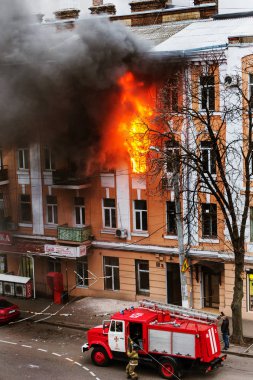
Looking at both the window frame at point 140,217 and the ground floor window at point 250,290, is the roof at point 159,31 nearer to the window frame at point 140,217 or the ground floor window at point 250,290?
the window frame at point 140,217

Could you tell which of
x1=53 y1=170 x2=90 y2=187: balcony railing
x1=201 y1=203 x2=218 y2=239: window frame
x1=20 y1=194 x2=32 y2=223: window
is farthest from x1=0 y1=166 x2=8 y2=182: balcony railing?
x1=201 y1=203 x2=218 y2=239: window frame

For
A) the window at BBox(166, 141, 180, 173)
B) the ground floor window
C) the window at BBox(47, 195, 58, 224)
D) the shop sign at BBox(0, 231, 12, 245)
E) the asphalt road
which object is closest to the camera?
the asphalt road

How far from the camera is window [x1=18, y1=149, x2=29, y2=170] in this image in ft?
97.2

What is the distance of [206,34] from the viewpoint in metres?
27.1

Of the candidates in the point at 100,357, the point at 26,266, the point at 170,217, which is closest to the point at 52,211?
the point at 26,266

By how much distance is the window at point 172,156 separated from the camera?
2236cm

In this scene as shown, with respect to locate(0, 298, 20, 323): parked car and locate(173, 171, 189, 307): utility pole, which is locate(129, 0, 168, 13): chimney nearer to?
locate(173, 171, 189, 307): utility pole

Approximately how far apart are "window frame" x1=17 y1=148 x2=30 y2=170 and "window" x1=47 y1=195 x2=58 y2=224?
72.0 inches

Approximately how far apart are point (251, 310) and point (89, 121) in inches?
408

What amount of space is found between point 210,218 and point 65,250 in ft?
22.0

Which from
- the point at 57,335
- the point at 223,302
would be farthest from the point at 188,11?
the point at 57,335

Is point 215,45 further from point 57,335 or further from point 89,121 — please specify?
point 57,335

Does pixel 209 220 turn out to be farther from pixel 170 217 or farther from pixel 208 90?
pixel 208 90

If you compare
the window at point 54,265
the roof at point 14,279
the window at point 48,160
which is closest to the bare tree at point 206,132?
the window at point 48,160
